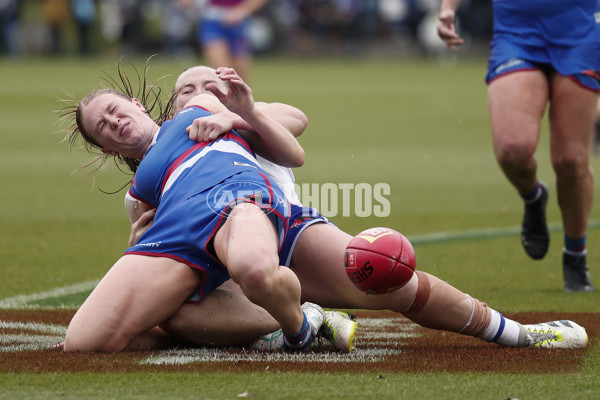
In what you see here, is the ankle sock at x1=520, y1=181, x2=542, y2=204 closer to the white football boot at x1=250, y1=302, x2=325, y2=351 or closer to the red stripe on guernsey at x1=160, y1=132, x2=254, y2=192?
the red stripe on guernsey at x1=160, y1=132, x2=254, y2=192

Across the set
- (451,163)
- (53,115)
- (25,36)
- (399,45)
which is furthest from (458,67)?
(451,163)

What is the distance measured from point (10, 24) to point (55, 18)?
5.34 feet

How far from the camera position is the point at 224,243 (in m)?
4.14

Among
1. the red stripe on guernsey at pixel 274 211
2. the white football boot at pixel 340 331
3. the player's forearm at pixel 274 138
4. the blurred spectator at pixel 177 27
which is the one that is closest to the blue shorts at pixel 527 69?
the player's forearm at pixel 274 138

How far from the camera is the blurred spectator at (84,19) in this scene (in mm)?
34688

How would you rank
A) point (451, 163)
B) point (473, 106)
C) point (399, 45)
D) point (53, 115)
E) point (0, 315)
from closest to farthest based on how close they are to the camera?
point (0, 315)
point (451, 163)
point (53, 115)
point (473, 106)
point (399, 45)

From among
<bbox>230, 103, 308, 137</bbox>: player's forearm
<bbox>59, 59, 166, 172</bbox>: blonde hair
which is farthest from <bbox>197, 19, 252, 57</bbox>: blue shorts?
<bbox>230, 103, 308, 137</bbox>: player's forearm

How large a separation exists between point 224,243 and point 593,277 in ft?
10.9

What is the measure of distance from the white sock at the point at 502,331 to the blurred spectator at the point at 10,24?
32.6 m

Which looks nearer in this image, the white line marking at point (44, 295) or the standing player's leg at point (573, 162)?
the white line marking at point (44, 295)

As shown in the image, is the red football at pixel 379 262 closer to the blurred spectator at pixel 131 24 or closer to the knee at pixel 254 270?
the knee at pixel 254 270

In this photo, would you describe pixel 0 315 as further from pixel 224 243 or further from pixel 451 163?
pixel 451 163

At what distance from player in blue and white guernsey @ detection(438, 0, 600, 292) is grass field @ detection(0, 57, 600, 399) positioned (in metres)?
0.54

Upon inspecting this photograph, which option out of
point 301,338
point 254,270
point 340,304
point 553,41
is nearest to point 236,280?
point 254,270
